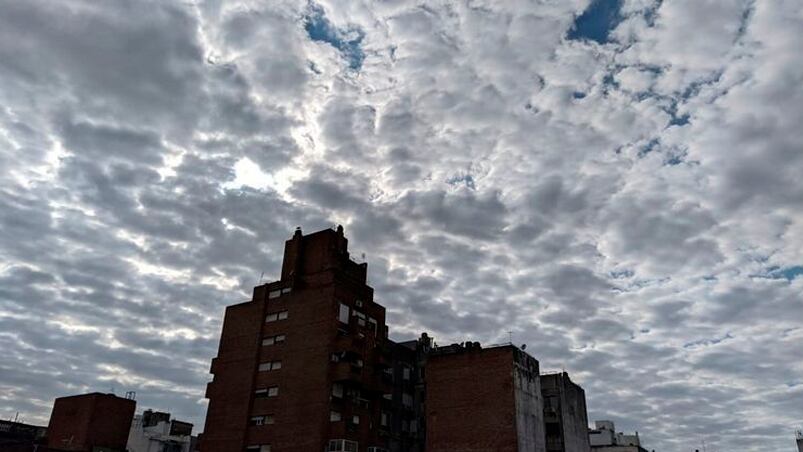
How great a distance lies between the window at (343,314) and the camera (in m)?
76.7

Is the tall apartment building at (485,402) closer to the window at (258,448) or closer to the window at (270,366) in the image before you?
the window at (270,366)

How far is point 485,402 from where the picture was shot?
72.5 m

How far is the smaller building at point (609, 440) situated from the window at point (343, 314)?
2081 inches

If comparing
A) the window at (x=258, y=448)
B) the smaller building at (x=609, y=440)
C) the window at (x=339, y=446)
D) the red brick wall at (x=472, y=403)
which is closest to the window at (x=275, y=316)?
the window at (x=258, y=448)

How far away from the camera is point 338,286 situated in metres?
77.4

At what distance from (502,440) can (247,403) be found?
30810mm

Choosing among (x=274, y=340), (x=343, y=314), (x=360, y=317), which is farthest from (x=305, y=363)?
(x=360, y=317)

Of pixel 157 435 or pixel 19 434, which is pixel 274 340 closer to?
pixel 157 435

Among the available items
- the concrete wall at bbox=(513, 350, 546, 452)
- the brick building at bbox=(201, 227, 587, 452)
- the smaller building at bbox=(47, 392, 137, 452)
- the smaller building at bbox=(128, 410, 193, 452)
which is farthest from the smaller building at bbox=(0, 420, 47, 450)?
the concrete wall at bbox=(513, 350, 546, 452)

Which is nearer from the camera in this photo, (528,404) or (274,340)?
(528,404)

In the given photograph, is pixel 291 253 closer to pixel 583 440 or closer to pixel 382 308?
pixel 382 308

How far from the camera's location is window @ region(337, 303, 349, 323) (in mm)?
76688

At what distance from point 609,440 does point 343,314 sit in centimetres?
6314

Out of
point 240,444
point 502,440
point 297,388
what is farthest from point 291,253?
point 502,440
